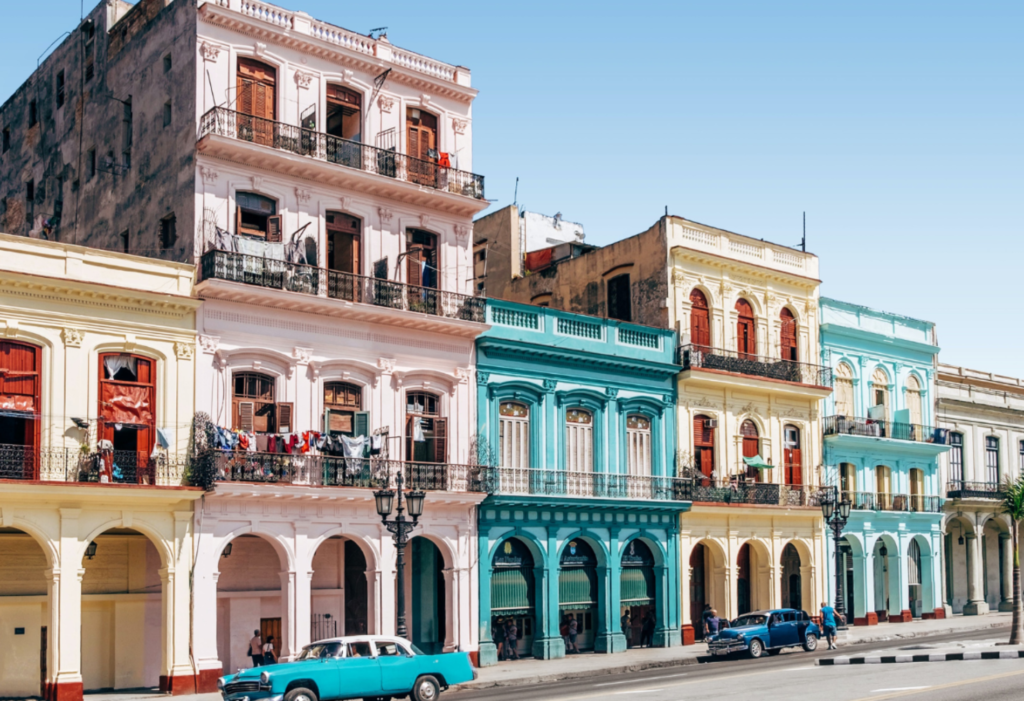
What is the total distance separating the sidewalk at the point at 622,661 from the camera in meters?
28.6

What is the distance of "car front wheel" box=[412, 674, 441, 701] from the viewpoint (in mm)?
22425

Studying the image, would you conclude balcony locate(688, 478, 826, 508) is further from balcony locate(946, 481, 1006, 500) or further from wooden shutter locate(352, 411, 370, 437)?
wooden shutter locate(352, 411, 370, 437)

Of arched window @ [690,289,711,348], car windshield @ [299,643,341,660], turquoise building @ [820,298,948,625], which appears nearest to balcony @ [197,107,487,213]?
arched window @ [690,289,711,348]

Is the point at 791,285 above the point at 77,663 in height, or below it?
above

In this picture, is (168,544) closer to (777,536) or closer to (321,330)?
(321,330)

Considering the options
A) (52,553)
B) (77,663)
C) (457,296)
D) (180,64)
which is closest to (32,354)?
(52,553)

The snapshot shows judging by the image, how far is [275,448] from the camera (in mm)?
28812

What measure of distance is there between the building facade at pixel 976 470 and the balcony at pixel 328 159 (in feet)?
83.6

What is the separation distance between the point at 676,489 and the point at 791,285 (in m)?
9.93

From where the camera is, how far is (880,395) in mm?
47531

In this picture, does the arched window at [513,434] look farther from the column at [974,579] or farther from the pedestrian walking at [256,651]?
the column at [974,579]

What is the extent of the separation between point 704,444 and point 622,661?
31.7ft

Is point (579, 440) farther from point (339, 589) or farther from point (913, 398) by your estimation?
point (913, 398)

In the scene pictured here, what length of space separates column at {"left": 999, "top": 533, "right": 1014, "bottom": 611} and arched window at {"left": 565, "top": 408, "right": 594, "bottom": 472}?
2604 centimetres
